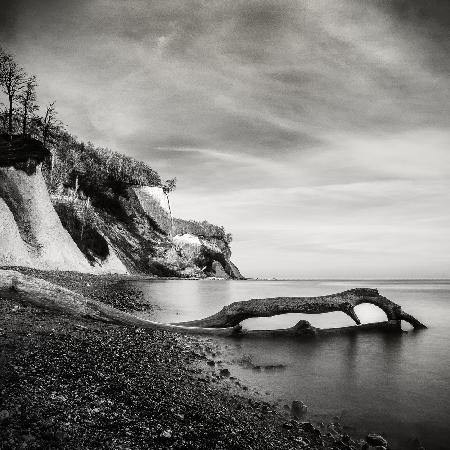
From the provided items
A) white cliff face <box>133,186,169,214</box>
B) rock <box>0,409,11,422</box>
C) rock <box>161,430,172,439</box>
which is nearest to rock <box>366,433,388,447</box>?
rock <box>161,430,172,439</box>

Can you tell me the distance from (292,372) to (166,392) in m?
4.31

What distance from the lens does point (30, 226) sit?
30109 millimetres

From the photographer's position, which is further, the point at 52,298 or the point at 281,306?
the point at 281,306

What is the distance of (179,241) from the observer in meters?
74.1

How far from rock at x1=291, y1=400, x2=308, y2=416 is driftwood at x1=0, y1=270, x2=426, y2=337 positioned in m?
6.42

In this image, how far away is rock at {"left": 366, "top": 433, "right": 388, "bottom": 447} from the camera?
5547mm

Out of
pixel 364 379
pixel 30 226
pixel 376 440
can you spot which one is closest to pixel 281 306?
pixel 364 379

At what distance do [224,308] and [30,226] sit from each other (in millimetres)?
23124

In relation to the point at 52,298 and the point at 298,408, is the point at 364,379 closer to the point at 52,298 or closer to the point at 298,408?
the point at 298,408

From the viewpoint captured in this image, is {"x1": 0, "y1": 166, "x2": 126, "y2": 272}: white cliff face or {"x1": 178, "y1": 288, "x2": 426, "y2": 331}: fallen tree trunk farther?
{"x1": 0, "y1": 166, "x2": 126, "y2": 272}: white cliff face

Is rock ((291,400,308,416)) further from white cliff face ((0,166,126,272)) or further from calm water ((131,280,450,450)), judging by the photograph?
white cliff face ((0,166,126,272))

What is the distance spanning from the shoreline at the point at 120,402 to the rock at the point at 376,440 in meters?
0.30

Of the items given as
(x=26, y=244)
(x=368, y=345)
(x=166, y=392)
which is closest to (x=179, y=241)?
(x=26, y=244)

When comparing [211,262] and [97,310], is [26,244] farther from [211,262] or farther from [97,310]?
[211,262]
